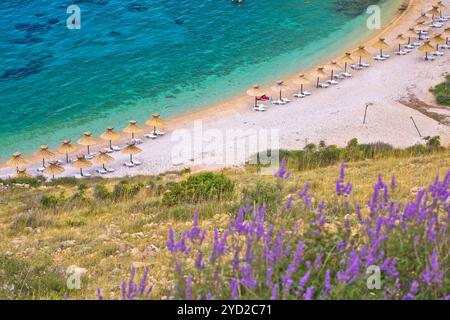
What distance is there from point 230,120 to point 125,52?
18.4 m

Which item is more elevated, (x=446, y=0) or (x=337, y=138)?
(x=446, y=0)

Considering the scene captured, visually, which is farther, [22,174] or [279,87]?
[279,87]

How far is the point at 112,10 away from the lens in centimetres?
6244

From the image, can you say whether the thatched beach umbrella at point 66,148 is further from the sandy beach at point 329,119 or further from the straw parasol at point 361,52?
the straw parasol at point 361,52

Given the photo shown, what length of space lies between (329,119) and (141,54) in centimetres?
2170

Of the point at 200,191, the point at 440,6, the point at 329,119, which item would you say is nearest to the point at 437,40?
the point at 440,6

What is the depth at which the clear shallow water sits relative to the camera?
42.0 metres

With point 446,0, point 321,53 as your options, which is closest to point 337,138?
point 321,53

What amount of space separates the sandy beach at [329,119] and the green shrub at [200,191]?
13.6 meters

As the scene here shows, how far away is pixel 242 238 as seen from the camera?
9.15m

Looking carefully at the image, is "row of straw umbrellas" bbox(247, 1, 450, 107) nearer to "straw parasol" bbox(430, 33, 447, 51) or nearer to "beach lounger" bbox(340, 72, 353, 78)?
"straw parasol" bbox(430, 33, 447, 51)

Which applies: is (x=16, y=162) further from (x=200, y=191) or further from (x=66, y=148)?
(x=200, y=191)

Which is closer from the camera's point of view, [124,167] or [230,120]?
[124,167]
